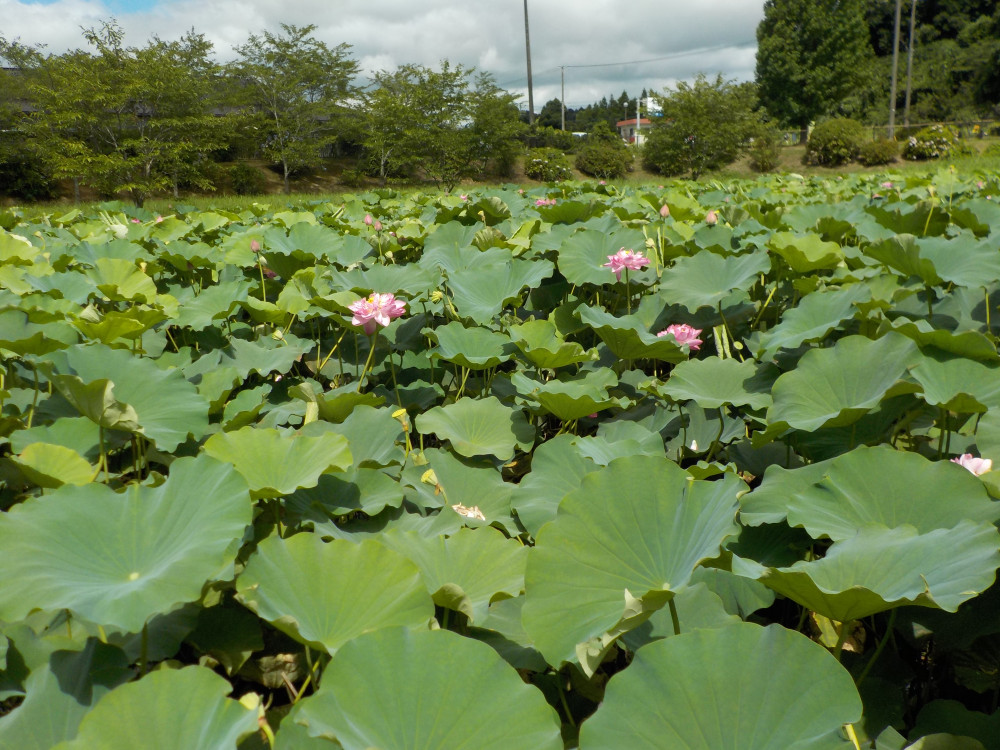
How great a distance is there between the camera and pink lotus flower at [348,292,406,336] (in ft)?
4.96

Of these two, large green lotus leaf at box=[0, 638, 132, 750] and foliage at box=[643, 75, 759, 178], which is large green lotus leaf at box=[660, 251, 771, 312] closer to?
large green lotus leaf at box=[0, 638, 132, 750]

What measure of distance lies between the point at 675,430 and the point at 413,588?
2.60 feet

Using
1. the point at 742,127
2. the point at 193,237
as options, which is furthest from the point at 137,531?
the point at 742,127

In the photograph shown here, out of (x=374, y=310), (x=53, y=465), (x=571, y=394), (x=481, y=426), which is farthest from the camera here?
(x=374, y=310)

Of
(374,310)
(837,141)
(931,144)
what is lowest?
(374,310)

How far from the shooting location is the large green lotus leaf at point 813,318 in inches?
50.9

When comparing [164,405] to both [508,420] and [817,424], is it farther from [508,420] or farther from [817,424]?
[817,424]

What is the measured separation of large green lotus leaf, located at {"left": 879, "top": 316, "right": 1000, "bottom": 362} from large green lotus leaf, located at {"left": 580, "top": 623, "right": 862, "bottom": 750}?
→ 731 mm

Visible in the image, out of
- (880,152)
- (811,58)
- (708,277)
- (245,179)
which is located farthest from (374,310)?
(811,58)

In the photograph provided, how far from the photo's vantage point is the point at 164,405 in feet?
3.84

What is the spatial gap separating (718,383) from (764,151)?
889 inches

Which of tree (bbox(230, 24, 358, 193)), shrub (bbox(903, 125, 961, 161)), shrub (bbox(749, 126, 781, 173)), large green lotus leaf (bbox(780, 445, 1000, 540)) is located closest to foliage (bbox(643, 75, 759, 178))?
shrub (bbox(749, 126, 781, 173))

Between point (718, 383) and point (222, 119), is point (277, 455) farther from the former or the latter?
point (222, 119)

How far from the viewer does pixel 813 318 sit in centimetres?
140
